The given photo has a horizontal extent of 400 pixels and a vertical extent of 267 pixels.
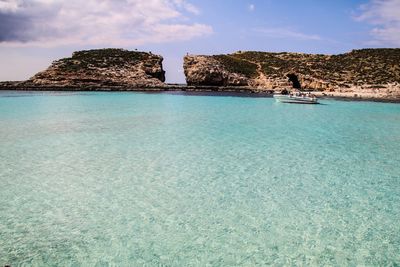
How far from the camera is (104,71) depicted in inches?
3295

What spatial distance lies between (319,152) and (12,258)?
1286cm

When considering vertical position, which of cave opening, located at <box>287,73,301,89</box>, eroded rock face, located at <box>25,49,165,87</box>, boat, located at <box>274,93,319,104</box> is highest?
eroded rock face, located at <box>25,49,165,87</box>

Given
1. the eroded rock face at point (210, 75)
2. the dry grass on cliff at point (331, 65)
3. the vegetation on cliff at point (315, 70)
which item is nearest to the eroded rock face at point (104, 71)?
the eroded rock face at point (210, 75)

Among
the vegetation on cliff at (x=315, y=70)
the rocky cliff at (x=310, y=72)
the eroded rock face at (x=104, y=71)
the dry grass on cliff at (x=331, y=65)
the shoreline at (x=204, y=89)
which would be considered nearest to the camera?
the shoreline at (x=204, y=89)

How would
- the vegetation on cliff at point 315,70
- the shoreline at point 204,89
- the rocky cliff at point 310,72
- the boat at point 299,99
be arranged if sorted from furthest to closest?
the vegetation on cliff at point 315,70 → the rocky cliff at point 310,72 → the shoreline at point 204,89 → the boat at point 299,99

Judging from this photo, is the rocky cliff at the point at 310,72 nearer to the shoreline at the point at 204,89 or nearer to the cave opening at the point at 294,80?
the cave opening at the point at 294,80

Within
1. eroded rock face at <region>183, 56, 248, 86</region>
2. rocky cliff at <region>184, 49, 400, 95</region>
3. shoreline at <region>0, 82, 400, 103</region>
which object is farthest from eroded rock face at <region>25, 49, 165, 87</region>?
rocky cliff at <region>184, 49, 400, 95</region>

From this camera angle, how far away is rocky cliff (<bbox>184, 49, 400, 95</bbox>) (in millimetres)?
77688

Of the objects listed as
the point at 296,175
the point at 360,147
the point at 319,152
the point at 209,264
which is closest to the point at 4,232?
the point at 209,264

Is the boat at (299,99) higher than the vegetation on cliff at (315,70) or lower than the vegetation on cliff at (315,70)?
lower

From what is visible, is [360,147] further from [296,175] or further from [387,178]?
[296,175]

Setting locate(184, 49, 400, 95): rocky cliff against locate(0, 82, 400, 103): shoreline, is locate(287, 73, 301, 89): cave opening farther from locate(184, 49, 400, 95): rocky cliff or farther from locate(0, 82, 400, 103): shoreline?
locate(0, 82, 400, 103): shoreline

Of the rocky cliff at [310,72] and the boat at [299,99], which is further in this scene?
the rocky cliff at [310,72]

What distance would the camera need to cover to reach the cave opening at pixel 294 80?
3242 inches
